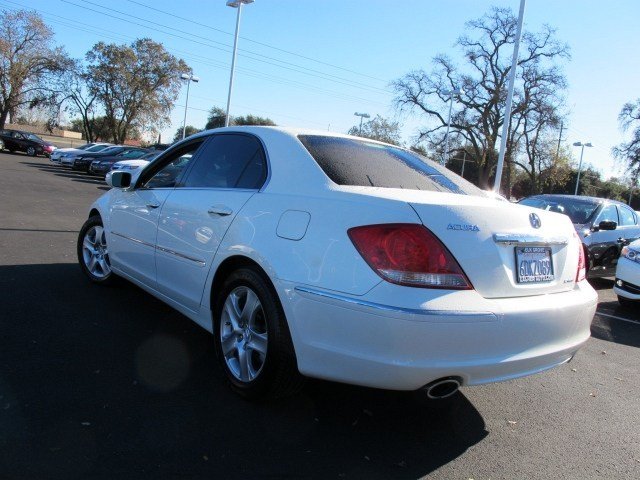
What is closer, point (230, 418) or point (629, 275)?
point (230, 418)

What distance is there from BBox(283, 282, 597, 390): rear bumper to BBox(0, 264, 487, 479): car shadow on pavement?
1.44 ft

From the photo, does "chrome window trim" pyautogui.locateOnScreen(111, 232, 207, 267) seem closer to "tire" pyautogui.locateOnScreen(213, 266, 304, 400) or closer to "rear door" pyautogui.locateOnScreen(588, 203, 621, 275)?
"tire" pyautogui.locateOnScreen(213, 266, 304, 400)

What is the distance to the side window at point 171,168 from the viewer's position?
4211mm

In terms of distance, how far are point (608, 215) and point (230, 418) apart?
26.4 feet

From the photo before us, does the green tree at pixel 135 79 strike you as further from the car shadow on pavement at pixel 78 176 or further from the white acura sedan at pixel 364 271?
the white acura sedan at pixel 364 271

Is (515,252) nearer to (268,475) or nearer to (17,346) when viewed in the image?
(268,475)

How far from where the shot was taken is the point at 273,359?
2883mm

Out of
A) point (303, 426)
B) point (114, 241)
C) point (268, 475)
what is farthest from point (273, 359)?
A: point (114, 241)

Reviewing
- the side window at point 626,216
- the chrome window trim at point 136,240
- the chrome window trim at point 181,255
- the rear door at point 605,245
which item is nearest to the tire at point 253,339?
the chrome window trim at point 181,255

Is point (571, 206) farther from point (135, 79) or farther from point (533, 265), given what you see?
point (135, 79)

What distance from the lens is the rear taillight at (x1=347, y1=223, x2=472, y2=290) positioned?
2.48 m

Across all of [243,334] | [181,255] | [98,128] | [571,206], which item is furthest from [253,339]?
[98,128]

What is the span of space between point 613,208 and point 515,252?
755 centimetres

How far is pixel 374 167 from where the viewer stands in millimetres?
3295
